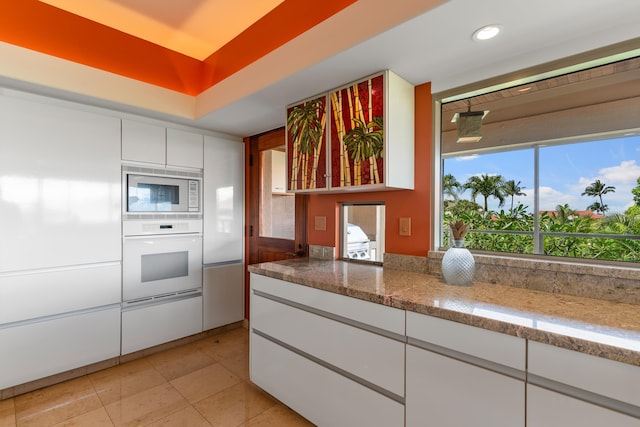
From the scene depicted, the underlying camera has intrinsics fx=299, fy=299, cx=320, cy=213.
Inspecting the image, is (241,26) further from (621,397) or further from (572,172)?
(621,397)

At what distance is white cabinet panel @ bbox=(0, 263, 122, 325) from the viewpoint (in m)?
2.08

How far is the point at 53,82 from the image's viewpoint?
6.61ft

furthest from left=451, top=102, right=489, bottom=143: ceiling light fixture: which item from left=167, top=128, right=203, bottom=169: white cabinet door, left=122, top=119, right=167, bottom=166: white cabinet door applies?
left=122, top=119, right=167, bottom=166: white cabinet door

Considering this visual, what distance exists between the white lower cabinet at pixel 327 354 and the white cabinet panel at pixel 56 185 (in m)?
1.40

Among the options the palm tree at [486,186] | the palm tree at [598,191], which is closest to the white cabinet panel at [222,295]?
the palm tree at [486,186]

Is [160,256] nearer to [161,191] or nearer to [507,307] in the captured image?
[161,191]

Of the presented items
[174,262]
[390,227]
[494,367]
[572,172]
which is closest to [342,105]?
[390,227]

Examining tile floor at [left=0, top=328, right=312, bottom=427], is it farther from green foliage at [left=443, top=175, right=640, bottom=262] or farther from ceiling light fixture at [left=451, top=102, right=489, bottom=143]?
ceiling light fixture at [left=451, top=102, right=489, bottom=143]

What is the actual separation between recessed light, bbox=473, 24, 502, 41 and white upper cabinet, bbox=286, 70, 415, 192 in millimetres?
494

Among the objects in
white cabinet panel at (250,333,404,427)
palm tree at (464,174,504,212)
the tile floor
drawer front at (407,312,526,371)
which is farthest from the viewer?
palm tree at (464,174,504,212)

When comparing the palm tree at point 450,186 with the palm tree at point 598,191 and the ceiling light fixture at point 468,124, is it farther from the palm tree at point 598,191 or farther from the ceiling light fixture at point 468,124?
the palm tree at point 598,191

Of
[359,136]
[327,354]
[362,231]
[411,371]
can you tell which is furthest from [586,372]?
[362,231]

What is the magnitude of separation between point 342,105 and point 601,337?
1.70 m

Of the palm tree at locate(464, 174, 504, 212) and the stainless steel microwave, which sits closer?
the palm tree at locate(464, 174, 504, 212)
